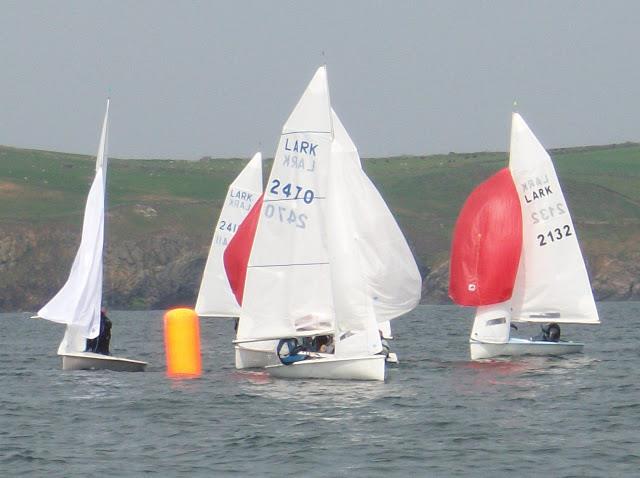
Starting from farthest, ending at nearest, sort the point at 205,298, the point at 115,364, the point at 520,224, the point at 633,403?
the point at 205,298 < the point at 520,224 < the point at 115,364 < the point at 633,403

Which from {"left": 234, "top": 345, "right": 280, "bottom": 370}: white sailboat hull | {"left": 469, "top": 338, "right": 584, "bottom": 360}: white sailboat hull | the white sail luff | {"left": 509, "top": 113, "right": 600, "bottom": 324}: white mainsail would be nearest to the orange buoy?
{"left": 234, "top": 345, "right": 280, "bottom": 370}: white sailboat hull

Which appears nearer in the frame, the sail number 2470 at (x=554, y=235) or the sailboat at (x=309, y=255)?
the sailboat at (x=309, y=255)

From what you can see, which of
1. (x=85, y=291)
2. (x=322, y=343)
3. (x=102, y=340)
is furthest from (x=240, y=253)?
(x=322, y=343)

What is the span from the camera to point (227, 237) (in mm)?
51531

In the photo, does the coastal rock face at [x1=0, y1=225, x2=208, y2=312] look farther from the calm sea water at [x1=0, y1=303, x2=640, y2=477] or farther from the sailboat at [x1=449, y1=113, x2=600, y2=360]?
the sailboat at [x1=449, y1=113, x2=600, y2=360]

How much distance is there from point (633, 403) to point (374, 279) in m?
9.38

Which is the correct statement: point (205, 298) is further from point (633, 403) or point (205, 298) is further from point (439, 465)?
point (439, 465)

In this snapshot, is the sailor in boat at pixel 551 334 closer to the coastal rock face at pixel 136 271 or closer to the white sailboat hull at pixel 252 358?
the white sailboat hull at pixel 252 358

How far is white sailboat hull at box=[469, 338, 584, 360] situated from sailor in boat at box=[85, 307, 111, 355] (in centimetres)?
983

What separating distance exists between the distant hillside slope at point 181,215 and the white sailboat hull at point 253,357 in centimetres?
7655

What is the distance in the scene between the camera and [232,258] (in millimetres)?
44344

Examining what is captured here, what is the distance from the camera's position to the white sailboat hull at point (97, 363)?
3706cm

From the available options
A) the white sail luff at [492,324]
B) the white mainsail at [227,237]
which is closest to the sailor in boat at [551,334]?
the white sail luff at [492,324]

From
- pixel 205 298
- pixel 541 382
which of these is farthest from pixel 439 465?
pixel 205 298
